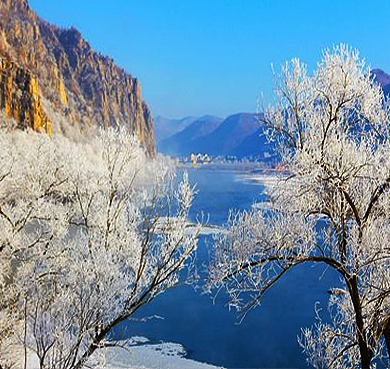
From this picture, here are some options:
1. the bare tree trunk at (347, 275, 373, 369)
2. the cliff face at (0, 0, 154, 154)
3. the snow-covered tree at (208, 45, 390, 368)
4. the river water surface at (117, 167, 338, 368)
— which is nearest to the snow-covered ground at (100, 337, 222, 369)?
the river water surface at (117, 167, 338, 368)

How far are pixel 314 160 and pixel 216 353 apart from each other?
33.7 feet

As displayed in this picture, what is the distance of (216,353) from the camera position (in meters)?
14.1

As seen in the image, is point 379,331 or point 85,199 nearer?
point 379,331

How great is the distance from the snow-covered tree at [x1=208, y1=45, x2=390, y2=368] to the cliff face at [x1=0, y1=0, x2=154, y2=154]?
73.5 metres

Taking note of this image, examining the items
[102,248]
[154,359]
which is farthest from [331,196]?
[154,359]

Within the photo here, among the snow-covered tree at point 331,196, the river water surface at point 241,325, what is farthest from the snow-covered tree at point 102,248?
the river water surface at point 241,325

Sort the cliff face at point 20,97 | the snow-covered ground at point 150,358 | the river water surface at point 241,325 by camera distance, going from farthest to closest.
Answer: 1. the cliff face at point 20,97
2. the river water surface at point 241,325
3. the snow-covered ground at point 150,358

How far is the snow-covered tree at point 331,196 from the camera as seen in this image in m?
6.04

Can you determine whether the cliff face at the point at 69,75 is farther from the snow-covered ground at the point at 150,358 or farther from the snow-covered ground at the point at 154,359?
the snow-covered ground at the point at 154,359

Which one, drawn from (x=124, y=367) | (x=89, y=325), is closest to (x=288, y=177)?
(x=89, y=325)

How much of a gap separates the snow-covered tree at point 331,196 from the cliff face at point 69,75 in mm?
73520

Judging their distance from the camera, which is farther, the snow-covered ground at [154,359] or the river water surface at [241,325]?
the river water surface at [241,325]

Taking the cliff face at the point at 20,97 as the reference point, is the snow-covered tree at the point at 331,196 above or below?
below

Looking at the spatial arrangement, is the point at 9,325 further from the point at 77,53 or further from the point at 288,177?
the point at 77,53
